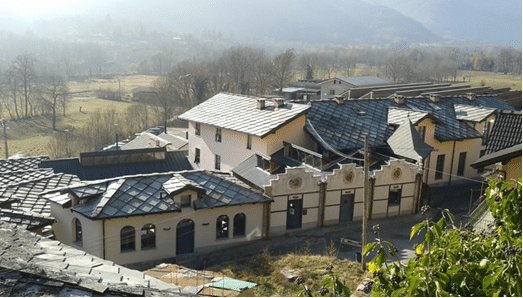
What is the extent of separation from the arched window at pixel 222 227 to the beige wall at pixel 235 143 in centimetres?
609

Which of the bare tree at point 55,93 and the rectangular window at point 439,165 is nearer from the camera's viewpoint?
the rectangular window at point 439,165

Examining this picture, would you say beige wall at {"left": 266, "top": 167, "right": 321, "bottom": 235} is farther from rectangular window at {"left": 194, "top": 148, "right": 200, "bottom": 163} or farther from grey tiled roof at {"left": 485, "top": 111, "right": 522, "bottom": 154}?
rectangular window at {"left": 194, "top": 148, "right": 200, "bottom": 163}

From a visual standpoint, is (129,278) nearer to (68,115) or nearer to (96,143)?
(96,143)

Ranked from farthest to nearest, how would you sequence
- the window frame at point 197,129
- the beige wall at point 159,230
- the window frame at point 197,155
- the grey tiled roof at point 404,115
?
the window frame at point 197,155 → the window frame at point 197,129 → the grey tiled roof at point 404,115 → the beige wall at point 159,230

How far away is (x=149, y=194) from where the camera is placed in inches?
931

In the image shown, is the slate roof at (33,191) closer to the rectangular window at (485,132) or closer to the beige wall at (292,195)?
the beige wall at (292,195)

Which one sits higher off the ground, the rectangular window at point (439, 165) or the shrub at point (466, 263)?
the shrub at point (466, 263)

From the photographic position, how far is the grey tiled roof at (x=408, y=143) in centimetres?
3008

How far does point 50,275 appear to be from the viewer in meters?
7.90

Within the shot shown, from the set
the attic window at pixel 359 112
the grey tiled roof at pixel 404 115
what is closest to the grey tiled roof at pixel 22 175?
the attic window at pixel 359 112

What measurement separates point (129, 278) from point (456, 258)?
593cm

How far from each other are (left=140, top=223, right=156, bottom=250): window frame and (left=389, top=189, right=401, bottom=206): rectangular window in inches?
486

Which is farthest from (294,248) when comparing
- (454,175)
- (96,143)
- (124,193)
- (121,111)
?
(121,111)

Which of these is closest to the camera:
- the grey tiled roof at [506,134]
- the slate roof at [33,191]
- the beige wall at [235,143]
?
the grey tiled roof at [506,134]
